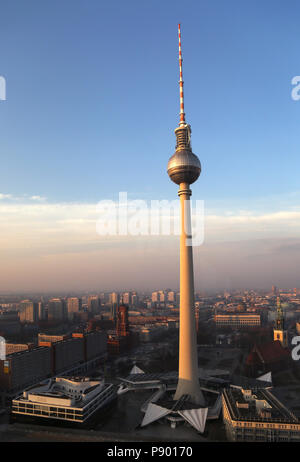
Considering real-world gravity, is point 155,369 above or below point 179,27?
below

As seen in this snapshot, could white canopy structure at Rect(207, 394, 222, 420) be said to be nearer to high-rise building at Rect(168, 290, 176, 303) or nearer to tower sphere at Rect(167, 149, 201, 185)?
tower sphere at Rect(167, 149, 201, 185)

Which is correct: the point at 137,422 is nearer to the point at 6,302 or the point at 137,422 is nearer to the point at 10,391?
the point at 10,391

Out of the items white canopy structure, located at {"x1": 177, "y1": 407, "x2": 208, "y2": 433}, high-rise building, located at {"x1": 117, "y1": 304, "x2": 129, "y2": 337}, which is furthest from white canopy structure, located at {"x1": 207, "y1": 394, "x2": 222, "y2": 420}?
high-rise building, located at {"x1": 117, "y1": 304, "x2": 129, "y2": 337}

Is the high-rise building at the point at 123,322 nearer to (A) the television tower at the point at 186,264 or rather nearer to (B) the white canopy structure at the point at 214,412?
(A) the television tower at the point at 186,264

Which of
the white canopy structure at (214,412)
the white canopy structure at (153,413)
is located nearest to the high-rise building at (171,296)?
the white canopy structure at (214,412)

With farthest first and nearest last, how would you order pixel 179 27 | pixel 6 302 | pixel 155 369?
1. pixel 6 302
2. pixel 155 369
3. pixel 179 27

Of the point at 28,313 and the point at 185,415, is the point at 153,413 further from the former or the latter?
the point at 28,313

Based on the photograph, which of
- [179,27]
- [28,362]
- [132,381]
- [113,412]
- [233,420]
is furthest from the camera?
[28,362]
